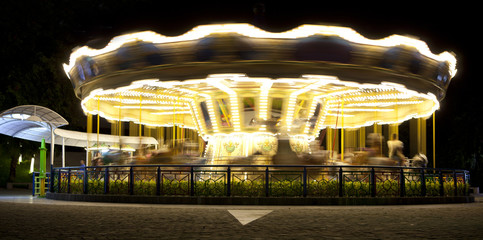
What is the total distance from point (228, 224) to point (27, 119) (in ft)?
43.7

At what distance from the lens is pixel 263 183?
1423 cm

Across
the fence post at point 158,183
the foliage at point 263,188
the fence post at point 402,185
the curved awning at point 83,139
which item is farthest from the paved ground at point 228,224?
the curved awning at point 83,139

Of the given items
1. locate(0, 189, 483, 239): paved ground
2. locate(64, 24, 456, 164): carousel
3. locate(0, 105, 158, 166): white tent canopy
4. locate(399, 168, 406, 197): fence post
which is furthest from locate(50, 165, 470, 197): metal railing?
locate(0, 105, 158, 166): white tent canopy

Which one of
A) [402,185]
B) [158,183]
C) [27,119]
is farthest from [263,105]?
[27,119]

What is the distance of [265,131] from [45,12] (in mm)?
23060

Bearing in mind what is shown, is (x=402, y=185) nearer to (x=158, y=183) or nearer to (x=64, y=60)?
(x=158, y=183)

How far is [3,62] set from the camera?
35406 millimetres

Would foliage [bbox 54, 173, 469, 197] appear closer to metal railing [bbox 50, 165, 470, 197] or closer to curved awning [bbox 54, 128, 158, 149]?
metal railing [bbox 50, 165, 470, 197]

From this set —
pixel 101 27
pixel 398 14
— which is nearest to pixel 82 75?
pixel 101 27

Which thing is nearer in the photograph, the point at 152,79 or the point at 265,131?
the point at 152,79

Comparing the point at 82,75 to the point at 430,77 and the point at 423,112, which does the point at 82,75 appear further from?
the point at 423,112

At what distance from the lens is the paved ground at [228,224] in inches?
297

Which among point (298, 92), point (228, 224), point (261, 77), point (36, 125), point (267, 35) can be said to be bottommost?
point (228, 224)

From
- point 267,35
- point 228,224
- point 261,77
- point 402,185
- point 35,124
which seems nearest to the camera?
point 228,224
